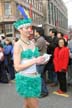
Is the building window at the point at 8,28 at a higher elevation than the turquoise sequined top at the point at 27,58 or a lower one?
lower

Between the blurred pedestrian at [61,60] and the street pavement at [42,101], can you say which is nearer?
the street pavement at [42,101]

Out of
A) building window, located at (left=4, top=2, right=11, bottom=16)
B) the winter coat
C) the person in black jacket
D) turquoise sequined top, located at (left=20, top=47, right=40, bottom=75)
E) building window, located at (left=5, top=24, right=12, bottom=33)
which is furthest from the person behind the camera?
building window, located at (left=5, top=24, right=12, bottom=33)

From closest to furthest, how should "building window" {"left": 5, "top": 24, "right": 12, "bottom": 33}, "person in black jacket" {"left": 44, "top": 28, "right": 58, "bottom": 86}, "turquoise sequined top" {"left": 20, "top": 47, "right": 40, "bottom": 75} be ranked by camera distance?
"turquoise sequined top" {"left": 20, "top": 47, "right": 40, "bottom": 75} < "person in black jacket" {"left": 44, "top": 28, "right": 58, "bottom": 86} < "building window" {"left": 5, "top": 24, "right": 12, "bottom": 33}

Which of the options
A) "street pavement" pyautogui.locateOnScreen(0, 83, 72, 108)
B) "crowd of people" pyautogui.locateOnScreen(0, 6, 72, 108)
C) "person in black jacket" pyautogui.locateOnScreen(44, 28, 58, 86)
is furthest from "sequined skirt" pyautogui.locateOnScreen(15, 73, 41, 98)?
"person in black jacket" pyautogui.locateOnScreen(44, 28, 58, 86)

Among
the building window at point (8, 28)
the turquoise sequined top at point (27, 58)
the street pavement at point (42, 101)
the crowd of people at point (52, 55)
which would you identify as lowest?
the building window at point (8, 28)

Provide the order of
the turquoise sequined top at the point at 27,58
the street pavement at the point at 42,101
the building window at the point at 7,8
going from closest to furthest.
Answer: the turquoise sequined top at the point at 27,58, the street pavement at the point at 42,101, the building window at the point at 7,8

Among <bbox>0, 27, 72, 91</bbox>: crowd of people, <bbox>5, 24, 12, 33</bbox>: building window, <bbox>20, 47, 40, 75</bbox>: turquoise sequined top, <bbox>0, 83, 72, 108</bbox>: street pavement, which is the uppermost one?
<bbox>20, 47, 40, 75</bbox>: turquoise sequined top

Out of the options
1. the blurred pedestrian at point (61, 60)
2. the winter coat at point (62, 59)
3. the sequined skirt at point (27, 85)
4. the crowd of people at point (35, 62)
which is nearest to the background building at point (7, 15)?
the crowd of people at point (35, 62)

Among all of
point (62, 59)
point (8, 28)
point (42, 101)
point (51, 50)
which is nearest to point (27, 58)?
point (42, 101)

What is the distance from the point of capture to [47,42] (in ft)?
34.7

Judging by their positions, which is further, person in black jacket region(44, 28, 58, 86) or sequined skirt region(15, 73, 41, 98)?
person in black jacket region(44, 28, 58, 86)

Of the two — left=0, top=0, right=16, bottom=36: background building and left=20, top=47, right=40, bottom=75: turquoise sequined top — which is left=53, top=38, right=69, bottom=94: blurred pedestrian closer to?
left=20, top=47, right=40, bottom=75: turquoise sequined top

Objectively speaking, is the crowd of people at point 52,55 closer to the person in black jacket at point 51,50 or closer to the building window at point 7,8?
the person in black jacket at point 51,50

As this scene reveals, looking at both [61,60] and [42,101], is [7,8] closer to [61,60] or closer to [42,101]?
[61,60]
